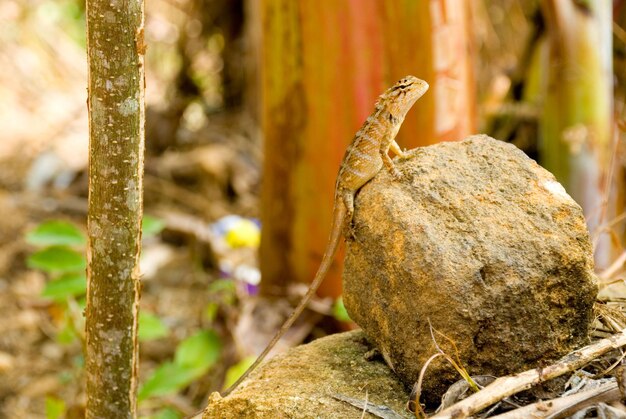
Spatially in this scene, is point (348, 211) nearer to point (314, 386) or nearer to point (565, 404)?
point (314, 386)

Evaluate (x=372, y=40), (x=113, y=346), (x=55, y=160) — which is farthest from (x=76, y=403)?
(x=55, y=160)

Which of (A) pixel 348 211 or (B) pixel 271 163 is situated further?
(B) pixel 271 163

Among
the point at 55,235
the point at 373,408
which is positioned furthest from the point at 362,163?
the point at 55,235

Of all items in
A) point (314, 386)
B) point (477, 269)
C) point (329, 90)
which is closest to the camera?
point (477, 269)

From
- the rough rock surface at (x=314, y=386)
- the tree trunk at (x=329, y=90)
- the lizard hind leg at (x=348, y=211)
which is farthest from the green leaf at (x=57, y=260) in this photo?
the lizard hind leg at (x=348, y=211)

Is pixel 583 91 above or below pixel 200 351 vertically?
above

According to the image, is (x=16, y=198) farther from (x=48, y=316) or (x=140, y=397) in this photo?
(x=140, y=397)

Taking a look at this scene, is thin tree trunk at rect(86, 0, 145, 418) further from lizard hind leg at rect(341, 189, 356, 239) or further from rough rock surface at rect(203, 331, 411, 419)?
lizard hind leg at rect(341, 189, 356, 239)

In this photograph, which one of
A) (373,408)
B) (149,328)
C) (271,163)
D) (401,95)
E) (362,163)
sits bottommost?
(149,328)
